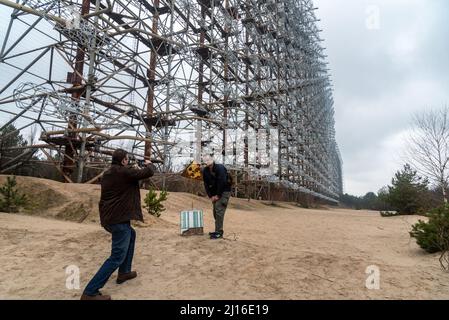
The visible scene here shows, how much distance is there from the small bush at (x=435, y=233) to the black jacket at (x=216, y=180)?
348 cm

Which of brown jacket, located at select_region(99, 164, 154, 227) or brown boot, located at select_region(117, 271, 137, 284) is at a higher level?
brown jacket, located at select_region(99, 164, 154, 227)

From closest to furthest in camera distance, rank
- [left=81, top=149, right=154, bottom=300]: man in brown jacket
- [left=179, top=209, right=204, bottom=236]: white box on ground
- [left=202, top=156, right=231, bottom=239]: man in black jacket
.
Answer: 1. [left=81, top=149, right=154, bottom=300]: man in brown jacket
2. [left=202, top=156, right=231, bottom=239]: man in black jacket
3. [left=179, top=209, right=204, bottom=236]: white box on ground

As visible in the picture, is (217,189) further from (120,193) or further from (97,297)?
(97,297)

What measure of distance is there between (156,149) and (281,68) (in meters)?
19.1

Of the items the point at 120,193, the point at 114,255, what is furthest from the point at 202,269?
the point at 120,193

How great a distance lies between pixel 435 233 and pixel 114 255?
5.15 metres

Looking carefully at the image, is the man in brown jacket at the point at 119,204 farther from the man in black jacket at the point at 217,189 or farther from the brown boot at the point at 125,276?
the man in black jacket at the point at 217,189

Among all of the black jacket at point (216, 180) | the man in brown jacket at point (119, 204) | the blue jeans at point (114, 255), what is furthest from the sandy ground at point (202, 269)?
the black jacket at point (216, 180)

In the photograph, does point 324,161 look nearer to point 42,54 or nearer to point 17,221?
point 42,54

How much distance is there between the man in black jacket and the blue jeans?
1931mm

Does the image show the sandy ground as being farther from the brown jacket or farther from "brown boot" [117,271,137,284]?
the brown jacket

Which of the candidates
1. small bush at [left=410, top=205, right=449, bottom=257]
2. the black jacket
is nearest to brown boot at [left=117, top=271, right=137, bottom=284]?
the black jacket

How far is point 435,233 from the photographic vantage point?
17.5ft

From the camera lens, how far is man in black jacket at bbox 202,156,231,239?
5.34m
